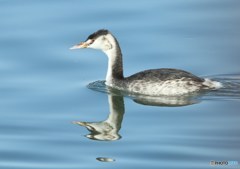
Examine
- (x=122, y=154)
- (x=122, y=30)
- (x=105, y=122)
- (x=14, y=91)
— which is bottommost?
(x=122, y=154)

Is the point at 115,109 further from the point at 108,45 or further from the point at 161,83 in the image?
the point at 108,45

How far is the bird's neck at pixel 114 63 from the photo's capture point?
13.3 meters

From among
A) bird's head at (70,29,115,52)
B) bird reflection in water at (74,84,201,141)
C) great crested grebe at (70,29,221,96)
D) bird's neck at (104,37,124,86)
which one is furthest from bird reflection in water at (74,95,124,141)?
bird's head at (70,29,115,52)

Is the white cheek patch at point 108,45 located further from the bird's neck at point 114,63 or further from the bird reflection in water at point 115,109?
the bird reflection in water at point 115,109

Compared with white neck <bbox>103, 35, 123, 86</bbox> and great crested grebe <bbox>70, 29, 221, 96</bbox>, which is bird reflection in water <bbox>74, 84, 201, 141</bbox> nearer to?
great crested grebe <bbox>70, 29, 221, 96</bbox>

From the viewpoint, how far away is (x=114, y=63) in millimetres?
13422

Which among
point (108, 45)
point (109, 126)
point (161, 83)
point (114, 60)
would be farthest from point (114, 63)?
point (109, 126)

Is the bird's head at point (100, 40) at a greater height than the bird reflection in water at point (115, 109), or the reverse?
the bird's head at point (100, 40)

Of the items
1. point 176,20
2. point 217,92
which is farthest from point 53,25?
point 217,92

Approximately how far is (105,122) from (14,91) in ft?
6.07

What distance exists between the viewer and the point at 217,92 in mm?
12477

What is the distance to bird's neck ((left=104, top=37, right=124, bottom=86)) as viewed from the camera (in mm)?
13328

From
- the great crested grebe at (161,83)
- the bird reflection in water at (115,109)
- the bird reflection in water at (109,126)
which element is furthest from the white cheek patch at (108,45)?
the bird reflection in water at (109,126)

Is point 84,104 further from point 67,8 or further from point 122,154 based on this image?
point 67,8
